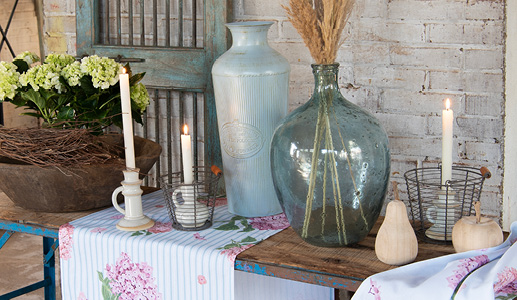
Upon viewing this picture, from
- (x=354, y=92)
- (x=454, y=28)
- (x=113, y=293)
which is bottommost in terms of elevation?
(x=113, y=293)

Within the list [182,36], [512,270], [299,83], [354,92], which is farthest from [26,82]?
[512,270]

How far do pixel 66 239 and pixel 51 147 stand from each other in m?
0.24

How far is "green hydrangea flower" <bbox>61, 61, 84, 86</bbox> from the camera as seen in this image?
5.98 feet

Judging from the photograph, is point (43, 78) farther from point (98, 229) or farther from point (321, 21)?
point (321, 21)

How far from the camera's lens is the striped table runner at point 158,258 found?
1535 millimetres

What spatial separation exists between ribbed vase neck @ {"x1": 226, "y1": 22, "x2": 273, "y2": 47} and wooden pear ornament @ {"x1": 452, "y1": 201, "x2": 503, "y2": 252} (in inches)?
27.0

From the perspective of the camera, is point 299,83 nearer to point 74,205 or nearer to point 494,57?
point 494,57

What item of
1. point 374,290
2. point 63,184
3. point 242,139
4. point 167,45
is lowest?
point 374,290

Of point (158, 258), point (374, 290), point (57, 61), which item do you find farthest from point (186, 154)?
point (374, 290)

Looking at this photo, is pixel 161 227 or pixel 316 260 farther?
pixel 161 227

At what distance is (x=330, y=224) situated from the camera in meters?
1.51

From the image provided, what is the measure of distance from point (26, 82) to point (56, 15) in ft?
2.36

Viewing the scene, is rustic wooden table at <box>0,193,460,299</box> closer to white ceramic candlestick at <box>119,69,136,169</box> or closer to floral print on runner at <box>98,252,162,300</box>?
floral print on runner at <box>98,252,162,300</box>

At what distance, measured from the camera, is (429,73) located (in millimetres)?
1892
